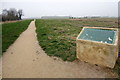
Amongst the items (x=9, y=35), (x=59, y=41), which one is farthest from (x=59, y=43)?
(x=9, y=35)

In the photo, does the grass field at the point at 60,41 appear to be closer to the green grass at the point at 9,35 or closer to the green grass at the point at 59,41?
the green grass at the point at 59,41

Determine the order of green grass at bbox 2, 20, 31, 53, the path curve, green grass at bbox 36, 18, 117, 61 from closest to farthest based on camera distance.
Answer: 1. the path curve
2. green grass at bbox 36, 18, 117, 61
3. green grass at bbox 2, 20, 31, 53

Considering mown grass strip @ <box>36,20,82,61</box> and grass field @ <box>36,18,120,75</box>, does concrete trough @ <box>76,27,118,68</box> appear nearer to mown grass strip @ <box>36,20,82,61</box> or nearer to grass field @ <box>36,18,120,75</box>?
grass field @ <box>36,18,120,75</box>

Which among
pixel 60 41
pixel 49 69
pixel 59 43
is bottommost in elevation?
pixel 49 69

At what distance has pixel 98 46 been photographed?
3.92m

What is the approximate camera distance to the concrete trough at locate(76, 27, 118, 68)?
3.74 m

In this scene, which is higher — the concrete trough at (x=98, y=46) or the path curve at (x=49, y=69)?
the concrete trough at (x=98, y=46)

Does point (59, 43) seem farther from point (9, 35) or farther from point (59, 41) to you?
point (9, 35)

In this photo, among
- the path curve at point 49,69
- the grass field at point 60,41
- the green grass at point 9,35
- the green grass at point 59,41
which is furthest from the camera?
the green grass at point 9,35

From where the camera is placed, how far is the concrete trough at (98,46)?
12.3 ft

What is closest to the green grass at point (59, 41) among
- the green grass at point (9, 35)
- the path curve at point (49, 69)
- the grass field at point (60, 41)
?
the grass field at point (60, 41)

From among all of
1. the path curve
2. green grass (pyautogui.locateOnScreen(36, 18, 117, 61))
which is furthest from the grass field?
the path curve

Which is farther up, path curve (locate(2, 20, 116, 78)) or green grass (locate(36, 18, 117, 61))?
green grass (locate(36, 18, 117, 61))

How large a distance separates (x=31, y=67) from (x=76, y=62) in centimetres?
210
